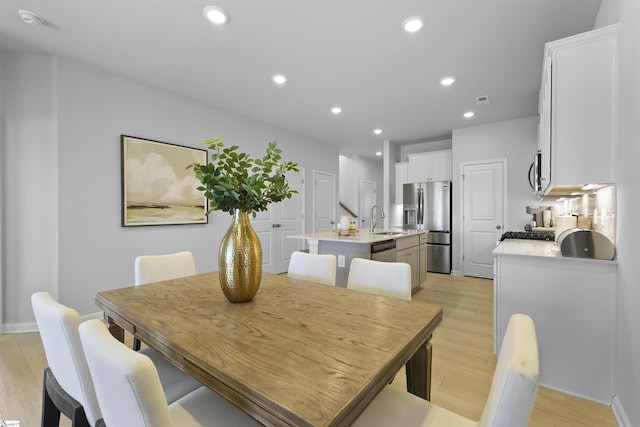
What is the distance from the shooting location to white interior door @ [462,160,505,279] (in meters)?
4.71

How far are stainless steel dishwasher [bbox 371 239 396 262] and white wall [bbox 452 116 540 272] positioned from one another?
248cm

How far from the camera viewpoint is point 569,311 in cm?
179

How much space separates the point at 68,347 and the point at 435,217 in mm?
5283

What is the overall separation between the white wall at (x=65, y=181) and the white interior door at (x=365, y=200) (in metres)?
5.57

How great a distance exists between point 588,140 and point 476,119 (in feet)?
10.3

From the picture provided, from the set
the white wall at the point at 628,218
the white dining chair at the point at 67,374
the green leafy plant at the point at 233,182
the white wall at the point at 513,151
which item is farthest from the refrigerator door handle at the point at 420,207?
the white dining chair at the point at 67,374

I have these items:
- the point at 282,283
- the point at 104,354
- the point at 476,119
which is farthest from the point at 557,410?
the point at 476,119

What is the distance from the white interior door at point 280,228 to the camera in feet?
15.9

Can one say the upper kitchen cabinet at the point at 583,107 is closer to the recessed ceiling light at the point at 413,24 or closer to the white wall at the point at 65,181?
the recessed ceiling light at the point at 413,24

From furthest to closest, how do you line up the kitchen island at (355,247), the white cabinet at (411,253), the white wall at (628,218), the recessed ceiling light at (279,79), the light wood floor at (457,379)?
the white cabinet at (411,253) → the recessed ceiling light at (279,79) → the kitchen island at (355,247) → the light wood floor at (457,379) → the white wall at (628,218)

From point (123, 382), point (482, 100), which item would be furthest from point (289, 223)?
point (123, 382)

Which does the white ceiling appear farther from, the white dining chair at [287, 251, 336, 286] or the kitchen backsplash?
the white dining chair at [287, 251, 336, 286]

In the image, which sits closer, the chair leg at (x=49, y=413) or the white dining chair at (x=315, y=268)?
the chair leg at (x=49, y=413)

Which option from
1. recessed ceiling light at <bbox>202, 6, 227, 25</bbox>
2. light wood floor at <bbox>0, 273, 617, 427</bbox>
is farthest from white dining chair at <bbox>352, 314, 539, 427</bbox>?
recessed ceiling light at <bbox>202, 6, 227, 25</bbox>
